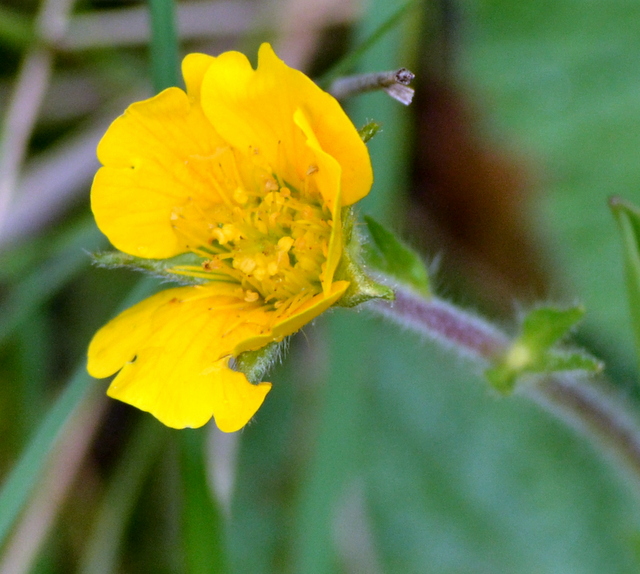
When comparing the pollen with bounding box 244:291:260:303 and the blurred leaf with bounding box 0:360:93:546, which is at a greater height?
the pollen with bounding box 244:291:260:303

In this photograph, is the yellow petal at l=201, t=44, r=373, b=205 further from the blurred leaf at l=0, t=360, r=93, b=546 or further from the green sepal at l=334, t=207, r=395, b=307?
the blurred leaf at l=0, t=360, r=93, b=546

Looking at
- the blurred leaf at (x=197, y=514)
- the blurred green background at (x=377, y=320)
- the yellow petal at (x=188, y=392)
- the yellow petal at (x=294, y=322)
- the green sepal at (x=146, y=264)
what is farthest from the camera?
the blurred green background at (x=377, y=320)

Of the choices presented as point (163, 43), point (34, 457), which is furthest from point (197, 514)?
point (163, 43)

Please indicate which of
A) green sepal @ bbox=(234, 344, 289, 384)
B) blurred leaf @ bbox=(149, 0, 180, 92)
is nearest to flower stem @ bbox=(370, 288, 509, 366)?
green sepal @ bbox=(234, 344, 289, 384)

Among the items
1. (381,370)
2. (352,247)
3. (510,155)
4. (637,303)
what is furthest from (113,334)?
(510,155)

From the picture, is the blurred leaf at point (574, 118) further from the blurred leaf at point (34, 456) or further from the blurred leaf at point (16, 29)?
the blurred leaf at point (34, 456)

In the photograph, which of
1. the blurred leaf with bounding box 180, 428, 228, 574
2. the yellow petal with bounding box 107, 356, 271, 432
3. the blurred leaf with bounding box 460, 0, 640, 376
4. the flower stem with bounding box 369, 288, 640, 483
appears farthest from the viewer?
the blurred leaf with bounding box 460, 0, 640, 376

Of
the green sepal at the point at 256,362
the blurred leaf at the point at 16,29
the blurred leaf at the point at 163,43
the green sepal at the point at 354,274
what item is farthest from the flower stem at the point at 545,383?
the blurred leaf at the point at 16,29
